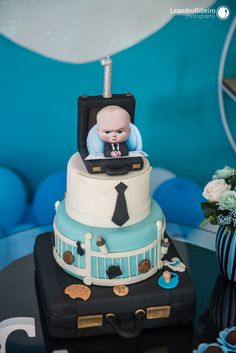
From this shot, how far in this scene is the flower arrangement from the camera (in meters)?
2.00

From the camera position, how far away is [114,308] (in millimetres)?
1808

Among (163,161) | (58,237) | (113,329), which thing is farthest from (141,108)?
(113,329)

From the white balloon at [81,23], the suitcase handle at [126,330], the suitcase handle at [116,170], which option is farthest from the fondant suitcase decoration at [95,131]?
the white balloon at [81,23]

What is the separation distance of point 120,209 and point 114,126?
25 centimetres

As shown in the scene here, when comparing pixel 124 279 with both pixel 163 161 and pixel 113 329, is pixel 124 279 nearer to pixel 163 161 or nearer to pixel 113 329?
pixel 113 329

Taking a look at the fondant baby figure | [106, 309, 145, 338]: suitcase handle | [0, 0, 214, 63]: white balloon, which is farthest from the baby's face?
[0, 0, 214, 63]: white balloon

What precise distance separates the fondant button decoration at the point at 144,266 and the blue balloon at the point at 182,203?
813 mm

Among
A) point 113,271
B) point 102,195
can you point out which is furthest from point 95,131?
point 113,271

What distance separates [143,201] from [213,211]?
12.5 inches

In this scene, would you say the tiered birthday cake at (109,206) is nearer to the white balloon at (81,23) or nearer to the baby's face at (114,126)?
the baby's face at (114,126)

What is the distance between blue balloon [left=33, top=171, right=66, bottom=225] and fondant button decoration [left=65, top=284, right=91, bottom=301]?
2.82 ft

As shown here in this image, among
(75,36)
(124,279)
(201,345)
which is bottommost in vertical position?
(201,345)

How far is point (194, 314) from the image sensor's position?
1.91 metres

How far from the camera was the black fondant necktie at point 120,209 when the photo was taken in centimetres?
179
